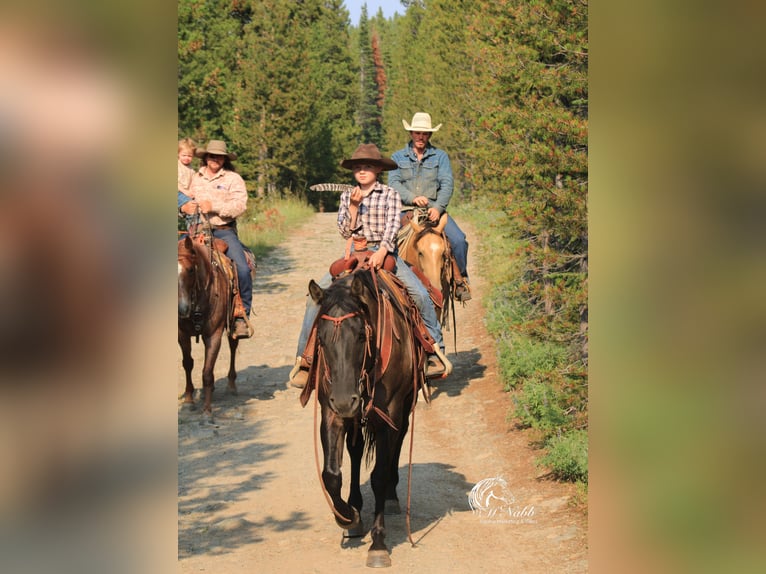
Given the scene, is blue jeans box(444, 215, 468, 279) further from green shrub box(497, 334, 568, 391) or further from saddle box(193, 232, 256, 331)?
saddle box(193, 232, 256, 331)

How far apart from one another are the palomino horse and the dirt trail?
1.71 metres

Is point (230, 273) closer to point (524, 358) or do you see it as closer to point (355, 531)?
point (524, 358)

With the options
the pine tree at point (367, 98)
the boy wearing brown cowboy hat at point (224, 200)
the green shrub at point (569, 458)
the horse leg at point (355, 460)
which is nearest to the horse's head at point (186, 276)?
the boy wearing brown cowboy hat at point (224, 200)

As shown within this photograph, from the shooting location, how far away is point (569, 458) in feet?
26.3

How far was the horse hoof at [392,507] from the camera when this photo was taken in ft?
25.5

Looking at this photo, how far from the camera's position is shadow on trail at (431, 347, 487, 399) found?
12312 millimetres

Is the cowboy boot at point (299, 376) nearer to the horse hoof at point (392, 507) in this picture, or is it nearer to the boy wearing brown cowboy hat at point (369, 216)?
the boy wearing brown cowboy hat at point (369, 216)

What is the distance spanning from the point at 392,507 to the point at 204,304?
4436 mm
